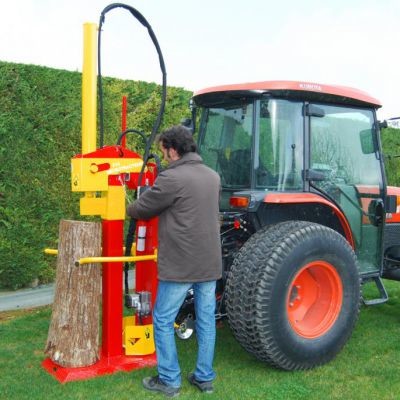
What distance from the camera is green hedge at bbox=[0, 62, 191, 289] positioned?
6273 mm

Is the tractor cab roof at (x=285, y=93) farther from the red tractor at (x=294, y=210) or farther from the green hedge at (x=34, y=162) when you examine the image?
the green hedge at (x=34, y=162)

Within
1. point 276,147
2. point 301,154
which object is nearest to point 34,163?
point 276,147

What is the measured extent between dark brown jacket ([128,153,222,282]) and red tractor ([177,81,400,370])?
1.56ft

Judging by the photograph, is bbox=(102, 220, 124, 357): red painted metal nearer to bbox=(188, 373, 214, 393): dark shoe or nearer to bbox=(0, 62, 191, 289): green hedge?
bbox=(188, 373, 214, 393): dark shoe

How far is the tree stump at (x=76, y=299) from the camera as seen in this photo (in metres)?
3.88

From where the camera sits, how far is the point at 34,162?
651cm

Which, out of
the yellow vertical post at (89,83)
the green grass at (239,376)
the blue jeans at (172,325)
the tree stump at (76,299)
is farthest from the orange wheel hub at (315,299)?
the yellow vertical post at (89,83)

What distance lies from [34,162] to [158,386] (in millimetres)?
3711

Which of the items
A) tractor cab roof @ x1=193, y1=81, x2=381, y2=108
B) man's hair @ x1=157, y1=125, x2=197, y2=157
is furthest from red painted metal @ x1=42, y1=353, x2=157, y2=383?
tractor cab roof @ x1=193, y1=81, x2=381, y2=108

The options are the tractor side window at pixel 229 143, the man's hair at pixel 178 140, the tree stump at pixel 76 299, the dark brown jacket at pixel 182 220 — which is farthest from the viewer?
the tractor side window at pixel 229 143

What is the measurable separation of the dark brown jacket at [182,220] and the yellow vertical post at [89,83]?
0.82 metres

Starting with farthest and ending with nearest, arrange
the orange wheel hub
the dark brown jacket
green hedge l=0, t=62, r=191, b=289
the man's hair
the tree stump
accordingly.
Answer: green hedge l=0, t=62, r=191, b=289 → the orange wheel hub → the tree stump → the man's hair → the dark brown jacket

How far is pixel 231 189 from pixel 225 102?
0.70 metres

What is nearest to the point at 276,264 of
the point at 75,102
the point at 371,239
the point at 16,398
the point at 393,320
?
the point at 371,239
